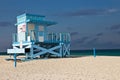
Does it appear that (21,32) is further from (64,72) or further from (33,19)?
(64,72)

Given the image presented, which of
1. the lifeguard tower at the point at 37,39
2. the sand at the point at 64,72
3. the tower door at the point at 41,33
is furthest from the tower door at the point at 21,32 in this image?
the sand at the point at 64,72

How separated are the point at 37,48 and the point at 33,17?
322cm

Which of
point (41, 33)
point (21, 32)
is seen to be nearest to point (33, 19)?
point (41, 33)

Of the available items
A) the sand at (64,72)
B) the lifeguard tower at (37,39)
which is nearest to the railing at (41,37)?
the lifeguard tower at (37,39)

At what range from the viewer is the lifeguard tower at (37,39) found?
885 inches

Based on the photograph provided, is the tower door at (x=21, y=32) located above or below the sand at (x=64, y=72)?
above

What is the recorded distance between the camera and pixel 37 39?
22.7 m

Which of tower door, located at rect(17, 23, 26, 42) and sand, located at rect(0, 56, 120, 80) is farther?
tower door, located at rect(17, 23, 26, 42)

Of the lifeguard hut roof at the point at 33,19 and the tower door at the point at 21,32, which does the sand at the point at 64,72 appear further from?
the lifeguard hut roof at the point at 33,19

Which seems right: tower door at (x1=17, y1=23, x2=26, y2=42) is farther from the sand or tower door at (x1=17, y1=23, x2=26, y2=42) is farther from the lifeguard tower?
the sand

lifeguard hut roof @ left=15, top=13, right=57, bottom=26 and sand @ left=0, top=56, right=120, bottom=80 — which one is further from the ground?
lifeguard hut roof @ left=15, top=13, right=57, bottom=26

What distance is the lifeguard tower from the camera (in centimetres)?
2248

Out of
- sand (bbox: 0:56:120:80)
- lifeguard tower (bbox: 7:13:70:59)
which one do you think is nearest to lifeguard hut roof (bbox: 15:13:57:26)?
lifeguard tower (bbox: 7:13:70:59)

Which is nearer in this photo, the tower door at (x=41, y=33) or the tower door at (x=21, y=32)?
the tower door at (x=21, y=32)
